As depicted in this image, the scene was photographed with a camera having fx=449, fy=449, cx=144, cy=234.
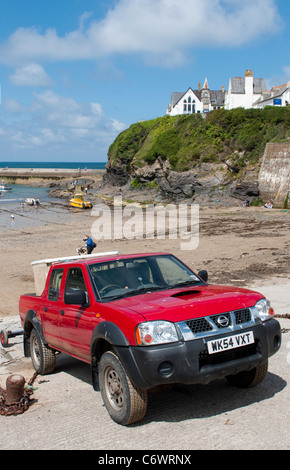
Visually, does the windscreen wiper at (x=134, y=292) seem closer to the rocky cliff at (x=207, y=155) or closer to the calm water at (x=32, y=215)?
the calm water at (x=32, y=215)

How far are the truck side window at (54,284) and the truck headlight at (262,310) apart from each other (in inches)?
106

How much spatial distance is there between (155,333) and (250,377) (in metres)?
1.62

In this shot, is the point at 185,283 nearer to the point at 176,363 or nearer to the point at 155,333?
the point at 155,333

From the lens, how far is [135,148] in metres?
66.4

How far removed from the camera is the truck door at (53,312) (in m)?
5.95

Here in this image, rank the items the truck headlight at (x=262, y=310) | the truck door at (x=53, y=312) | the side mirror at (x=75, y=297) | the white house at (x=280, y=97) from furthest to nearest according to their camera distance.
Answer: the white house at (x=280, y=97) < the truck door at (x=53, y=312) < the side mirror at (x=75, y=297) < the truck headlight at (x=262, y=310)

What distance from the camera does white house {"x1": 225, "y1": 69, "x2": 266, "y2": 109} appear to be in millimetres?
65375

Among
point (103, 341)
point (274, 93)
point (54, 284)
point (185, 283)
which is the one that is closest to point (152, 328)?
point (103, 341)

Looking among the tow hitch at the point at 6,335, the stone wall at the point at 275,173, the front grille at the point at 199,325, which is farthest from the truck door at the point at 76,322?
the stone wall at the point at 275,173

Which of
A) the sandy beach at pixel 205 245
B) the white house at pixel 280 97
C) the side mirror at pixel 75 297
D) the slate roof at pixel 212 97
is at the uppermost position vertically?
the slate roof at pixel 212 97

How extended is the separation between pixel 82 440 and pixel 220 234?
2341 centimetres

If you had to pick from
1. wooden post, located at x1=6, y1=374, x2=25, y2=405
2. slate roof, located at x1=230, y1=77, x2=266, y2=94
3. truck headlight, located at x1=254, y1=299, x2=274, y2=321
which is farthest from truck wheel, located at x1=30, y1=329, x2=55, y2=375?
slate roof, located at x1=230, y1=77, x2=266, y2=94

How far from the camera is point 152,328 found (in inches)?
169
